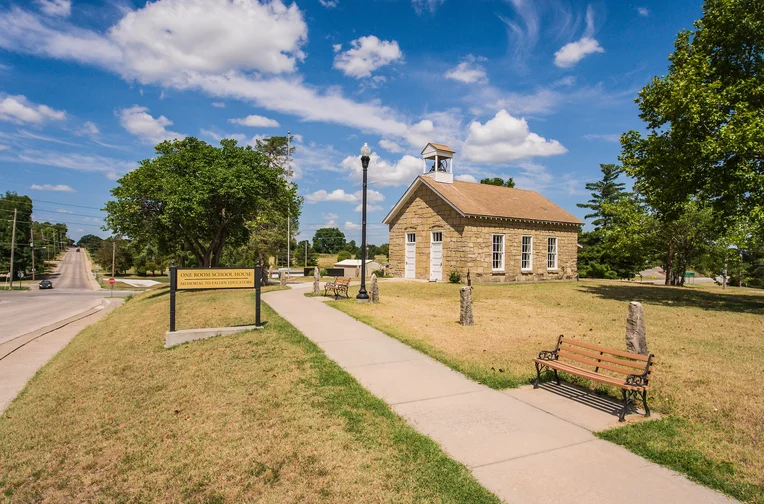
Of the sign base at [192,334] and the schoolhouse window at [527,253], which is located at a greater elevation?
the schoolhouse window at [527,253]

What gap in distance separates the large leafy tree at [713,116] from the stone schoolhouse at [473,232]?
8386 mm

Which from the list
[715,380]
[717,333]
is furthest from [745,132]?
[715,380]

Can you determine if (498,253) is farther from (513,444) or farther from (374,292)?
(513,444)

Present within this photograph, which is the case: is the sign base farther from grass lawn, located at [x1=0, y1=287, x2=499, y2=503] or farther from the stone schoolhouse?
the stone schoolhouse

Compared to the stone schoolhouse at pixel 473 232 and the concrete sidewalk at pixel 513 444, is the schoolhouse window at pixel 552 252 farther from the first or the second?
the concrete sidewalk at pixel 513 444

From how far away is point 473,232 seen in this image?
2339 cm

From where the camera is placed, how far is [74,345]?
1446cm

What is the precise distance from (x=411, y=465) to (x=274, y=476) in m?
1.36

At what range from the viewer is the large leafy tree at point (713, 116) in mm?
13992

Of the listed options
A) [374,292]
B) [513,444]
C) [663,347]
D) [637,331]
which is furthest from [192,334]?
[663,347]

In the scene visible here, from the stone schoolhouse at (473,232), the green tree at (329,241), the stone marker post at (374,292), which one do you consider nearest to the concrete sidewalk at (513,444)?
the stone marker post at (374,292)

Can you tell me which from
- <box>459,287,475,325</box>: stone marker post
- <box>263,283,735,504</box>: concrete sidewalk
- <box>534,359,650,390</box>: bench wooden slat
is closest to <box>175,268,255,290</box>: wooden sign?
<box>263,283,735,504</box>: concrete sidewalk

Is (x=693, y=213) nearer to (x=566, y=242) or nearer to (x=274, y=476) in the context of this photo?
(x=566, y=242)

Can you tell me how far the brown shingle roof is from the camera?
23.8 metres
